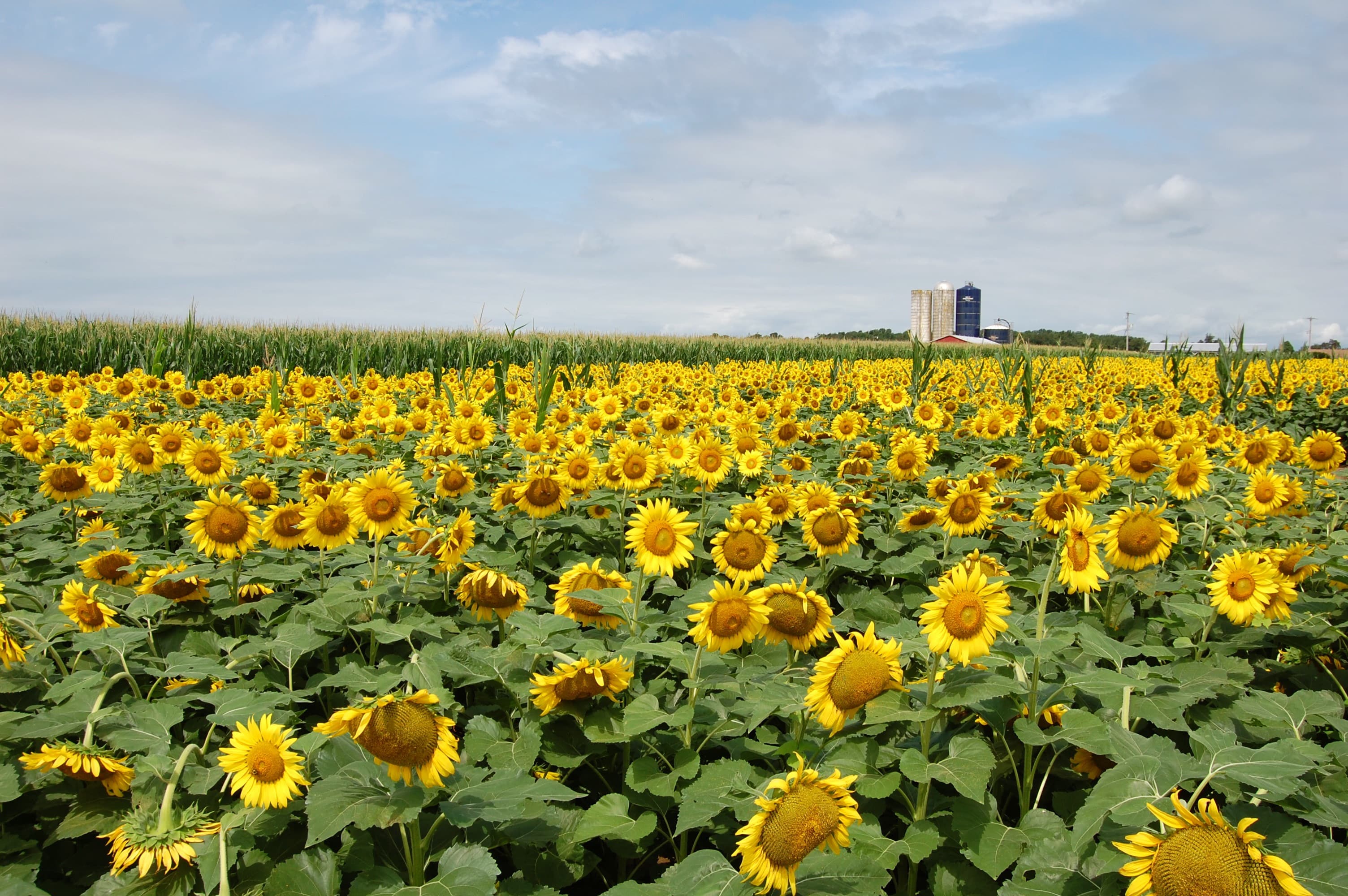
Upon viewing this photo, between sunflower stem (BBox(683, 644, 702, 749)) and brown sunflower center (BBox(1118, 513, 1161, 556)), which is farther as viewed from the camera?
brown sunflower center (BBox(1118, 513, 1161, 556))

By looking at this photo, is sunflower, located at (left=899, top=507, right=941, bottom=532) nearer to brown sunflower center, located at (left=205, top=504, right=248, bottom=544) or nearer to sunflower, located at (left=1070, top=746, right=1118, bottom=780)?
Answer: sunflower, located at (left=1070, top=746, right=1118, bottom=780)

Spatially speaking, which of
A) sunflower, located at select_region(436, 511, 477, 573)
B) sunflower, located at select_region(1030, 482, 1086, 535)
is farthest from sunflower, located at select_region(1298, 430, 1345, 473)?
sunflower, located at select_region(436, 511, 477, 573)

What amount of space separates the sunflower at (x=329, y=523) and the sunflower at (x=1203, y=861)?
2.65 metres

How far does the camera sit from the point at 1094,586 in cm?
246

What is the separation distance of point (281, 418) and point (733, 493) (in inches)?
138

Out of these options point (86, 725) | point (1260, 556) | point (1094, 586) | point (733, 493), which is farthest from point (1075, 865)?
point (733, 493)

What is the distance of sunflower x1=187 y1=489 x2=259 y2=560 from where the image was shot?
3.02 metres

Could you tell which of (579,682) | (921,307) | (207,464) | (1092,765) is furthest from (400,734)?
(921,307)

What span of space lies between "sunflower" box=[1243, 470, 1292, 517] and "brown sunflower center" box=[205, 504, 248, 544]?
477 cm

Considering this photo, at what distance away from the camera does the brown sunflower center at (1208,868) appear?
1306 mm

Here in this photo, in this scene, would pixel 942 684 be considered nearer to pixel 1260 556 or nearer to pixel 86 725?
Answer: pixel 1260 556

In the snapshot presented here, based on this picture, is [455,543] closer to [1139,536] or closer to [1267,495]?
[1139,536]

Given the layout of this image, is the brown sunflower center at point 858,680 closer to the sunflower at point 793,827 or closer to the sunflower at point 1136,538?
the sunflower at point 793,827

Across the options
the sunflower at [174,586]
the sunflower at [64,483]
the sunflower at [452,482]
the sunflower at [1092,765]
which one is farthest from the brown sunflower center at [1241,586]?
the sunflower at [64,483]
